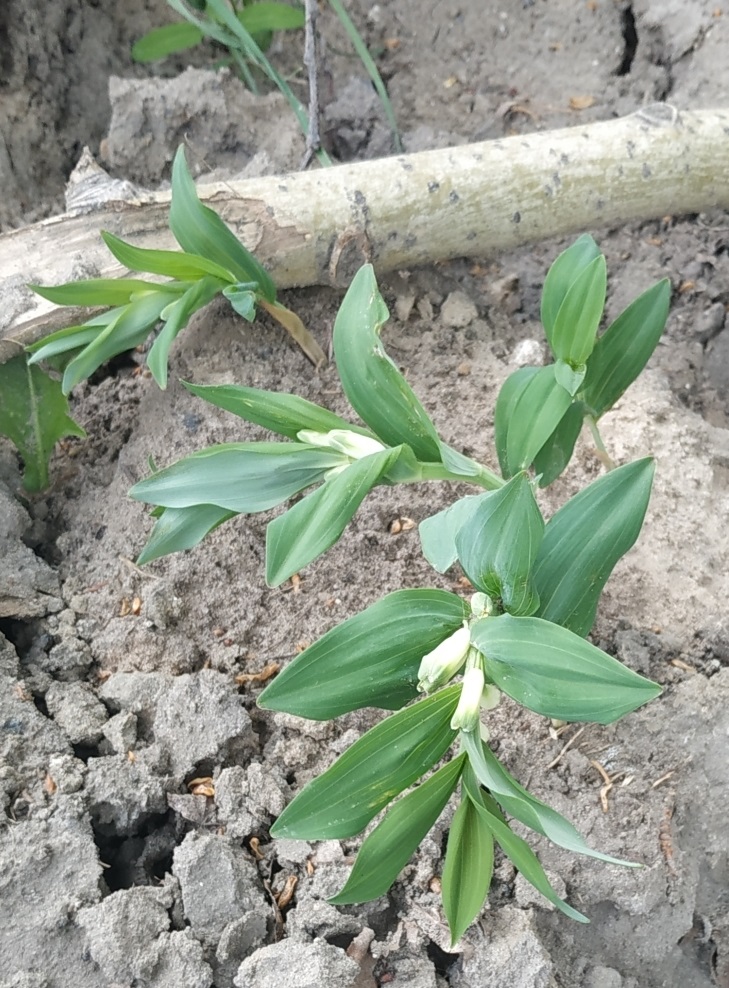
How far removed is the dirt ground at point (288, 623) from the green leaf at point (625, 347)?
9.8 inches

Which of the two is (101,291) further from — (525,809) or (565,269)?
(525,809)

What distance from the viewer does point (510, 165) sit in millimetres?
1615

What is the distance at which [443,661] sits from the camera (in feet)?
2.94

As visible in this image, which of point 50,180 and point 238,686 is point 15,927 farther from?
point 50,180

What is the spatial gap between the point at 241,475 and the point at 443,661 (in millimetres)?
378

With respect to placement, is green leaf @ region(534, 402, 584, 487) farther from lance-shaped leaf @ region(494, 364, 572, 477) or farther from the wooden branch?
the wooden branch

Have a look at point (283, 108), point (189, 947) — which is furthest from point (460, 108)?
point (189, 947)

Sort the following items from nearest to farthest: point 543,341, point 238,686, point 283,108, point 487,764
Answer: point 487,764, point 238,686, point 543,341, point 283,108

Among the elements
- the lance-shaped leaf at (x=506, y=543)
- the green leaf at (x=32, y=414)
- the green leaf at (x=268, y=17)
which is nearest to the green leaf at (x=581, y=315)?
the lance-shaped leaf at (x=506, y=543)

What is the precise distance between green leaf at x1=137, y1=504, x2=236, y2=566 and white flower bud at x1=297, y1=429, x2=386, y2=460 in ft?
0.49

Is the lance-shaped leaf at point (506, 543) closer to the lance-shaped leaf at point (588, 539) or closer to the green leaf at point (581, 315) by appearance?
the lance-shaped leaf at point (588, 539)

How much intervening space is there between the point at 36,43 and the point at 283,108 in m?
0.60

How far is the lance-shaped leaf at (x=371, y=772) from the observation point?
2.90 feet

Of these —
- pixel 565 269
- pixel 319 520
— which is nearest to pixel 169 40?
pixel 565 269
